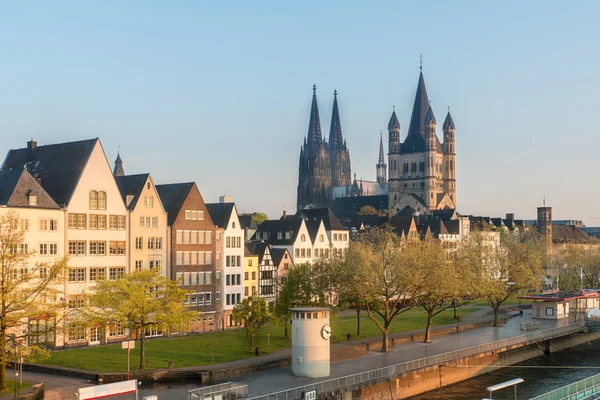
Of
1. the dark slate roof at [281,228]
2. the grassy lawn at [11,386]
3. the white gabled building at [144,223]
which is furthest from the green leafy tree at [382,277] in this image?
the dark slate roof at [281,228]

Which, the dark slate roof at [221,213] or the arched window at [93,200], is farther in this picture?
the dark slate roof at [221,213]

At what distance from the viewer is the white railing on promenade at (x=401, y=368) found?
161 feet

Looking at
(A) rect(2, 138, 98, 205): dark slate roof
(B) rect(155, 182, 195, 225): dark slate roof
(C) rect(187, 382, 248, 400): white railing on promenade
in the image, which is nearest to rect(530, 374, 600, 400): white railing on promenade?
(C) rect(187, 382, 248, 400): white railing on promenade

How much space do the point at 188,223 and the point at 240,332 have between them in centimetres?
1378

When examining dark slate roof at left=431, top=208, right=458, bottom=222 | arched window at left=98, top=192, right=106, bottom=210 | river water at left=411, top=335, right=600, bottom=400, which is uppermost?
dark slate roof at left=431, top=208, right=458, bottom=222

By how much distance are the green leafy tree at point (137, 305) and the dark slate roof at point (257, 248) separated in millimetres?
37326

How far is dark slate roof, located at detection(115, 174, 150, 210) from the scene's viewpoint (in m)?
78.0

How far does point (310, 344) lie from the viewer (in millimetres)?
55500

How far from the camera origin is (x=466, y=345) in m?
72.2

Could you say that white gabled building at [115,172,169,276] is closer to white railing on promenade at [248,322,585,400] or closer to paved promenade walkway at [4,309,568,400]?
paved promenade walkway at [4,309,568,400]

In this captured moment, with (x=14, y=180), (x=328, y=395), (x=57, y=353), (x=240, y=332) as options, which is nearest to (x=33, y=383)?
(x=57, y=353)

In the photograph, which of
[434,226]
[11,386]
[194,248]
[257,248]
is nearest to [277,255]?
[257,248]

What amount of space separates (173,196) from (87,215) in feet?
46.4

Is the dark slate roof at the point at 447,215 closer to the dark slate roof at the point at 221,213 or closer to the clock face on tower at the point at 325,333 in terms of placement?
the dark slate roof at the point at 221,213
